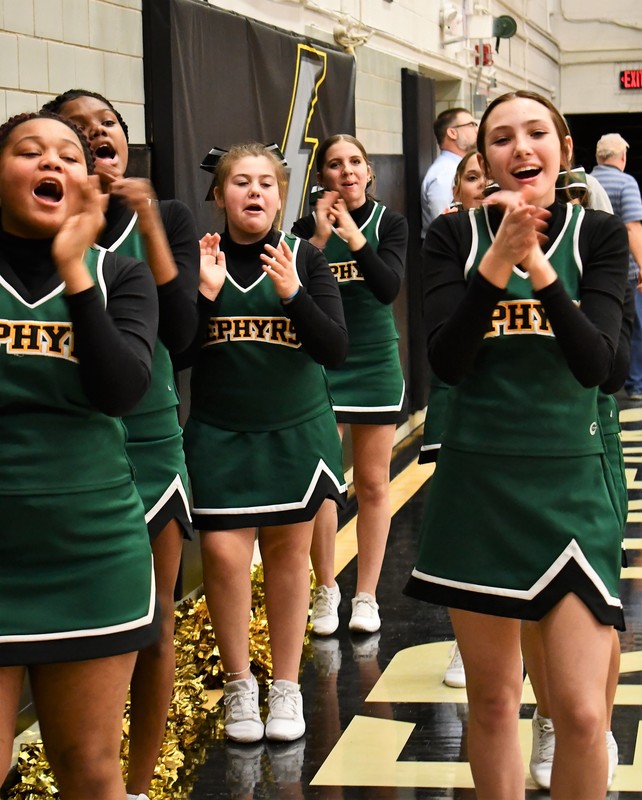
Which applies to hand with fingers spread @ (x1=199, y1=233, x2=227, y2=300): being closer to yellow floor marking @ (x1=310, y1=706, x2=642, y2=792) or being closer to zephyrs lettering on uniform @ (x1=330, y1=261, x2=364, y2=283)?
yellow floor marking @ (x1=310, y1=706, x2=642, y2=792)

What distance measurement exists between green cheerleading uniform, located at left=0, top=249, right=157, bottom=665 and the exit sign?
630 inches

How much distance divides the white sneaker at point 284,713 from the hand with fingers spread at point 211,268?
1.10 meters

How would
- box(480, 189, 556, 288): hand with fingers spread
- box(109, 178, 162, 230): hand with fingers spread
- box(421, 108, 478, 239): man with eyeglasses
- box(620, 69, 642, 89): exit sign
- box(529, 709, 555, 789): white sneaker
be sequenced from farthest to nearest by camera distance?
box(620, 69, 642, 89): exit sign
box(421, 108, 478, 239): man with eyeglasses
box(529, 709, 555, 789): white sneaker
box(109, 178, 162, 230): hand with fingers spread
box(480, 189, 556, 288): hand with fingers spread

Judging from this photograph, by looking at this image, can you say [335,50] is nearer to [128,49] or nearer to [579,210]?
[128,49]

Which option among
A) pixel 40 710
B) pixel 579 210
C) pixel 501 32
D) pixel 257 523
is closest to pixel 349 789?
pixel 257 523

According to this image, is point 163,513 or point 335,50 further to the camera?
point 335,50

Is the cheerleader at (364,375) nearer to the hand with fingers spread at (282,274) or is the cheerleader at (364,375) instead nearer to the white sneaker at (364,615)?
the white sneaker at (364,615)

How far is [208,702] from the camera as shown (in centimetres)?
401

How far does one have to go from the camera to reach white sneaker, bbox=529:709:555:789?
10.8 ft

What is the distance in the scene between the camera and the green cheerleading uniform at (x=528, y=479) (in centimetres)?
251

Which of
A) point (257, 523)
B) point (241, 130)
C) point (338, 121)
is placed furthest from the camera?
point (338, 121)

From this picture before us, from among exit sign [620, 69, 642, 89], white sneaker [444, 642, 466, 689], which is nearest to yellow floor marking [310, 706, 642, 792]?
white sneaker [444, 642, 466, 689]

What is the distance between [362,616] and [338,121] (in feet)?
9.25

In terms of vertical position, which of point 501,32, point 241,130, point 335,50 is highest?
point 501,32
